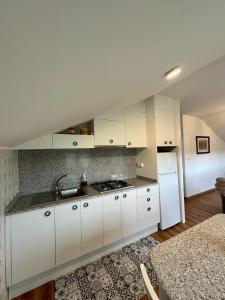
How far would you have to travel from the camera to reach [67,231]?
61.3 inches

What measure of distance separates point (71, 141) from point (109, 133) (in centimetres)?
56

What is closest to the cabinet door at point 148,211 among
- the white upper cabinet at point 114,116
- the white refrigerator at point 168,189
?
the white refrigerator at point 168,189

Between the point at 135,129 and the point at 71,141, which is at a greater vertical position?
the point at 135,129

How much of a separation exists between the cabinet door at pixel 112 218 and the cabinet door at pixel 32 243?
629 mm

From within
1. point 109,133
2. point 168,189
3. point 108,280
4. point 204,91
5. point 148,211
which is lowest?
point 108,280

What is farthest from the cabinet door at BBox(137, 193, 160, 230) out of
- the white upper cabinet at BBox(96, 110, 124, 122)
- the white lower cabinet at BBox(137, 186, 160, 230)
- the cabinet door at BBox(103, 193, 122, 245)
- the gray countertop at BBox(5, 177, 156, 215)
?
the white upper cabinet at BBox(96, 110, 124, 122)

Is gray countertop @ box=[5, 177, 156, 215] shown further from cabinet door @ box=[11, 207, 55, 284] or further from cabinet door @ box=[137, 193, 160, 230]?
cabinet door @ box=[137, 193, 160, 230]

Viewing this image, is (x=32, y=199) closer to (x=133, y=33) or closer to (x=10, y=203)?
(x=10, y=203)

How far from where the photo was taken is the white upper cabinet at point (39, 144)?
5.12ft

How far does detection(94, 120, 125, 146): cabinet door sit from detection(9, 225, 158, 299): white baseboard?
4.61 feet

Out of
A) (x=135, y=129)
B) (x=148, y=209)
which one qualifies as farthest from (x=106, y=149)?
(x=148, y=209)

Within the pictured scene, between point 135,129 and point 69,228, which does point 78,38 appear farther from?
point 135,129

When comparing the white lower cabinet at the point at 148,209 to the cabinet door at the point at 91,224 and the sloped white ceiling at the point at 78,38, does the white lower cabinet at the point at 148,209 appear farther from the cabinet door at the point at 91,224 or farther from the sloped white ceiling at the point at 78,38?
the sloped white ceiling at the point at 78,38

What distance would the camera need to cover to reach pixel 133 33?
46 cm
